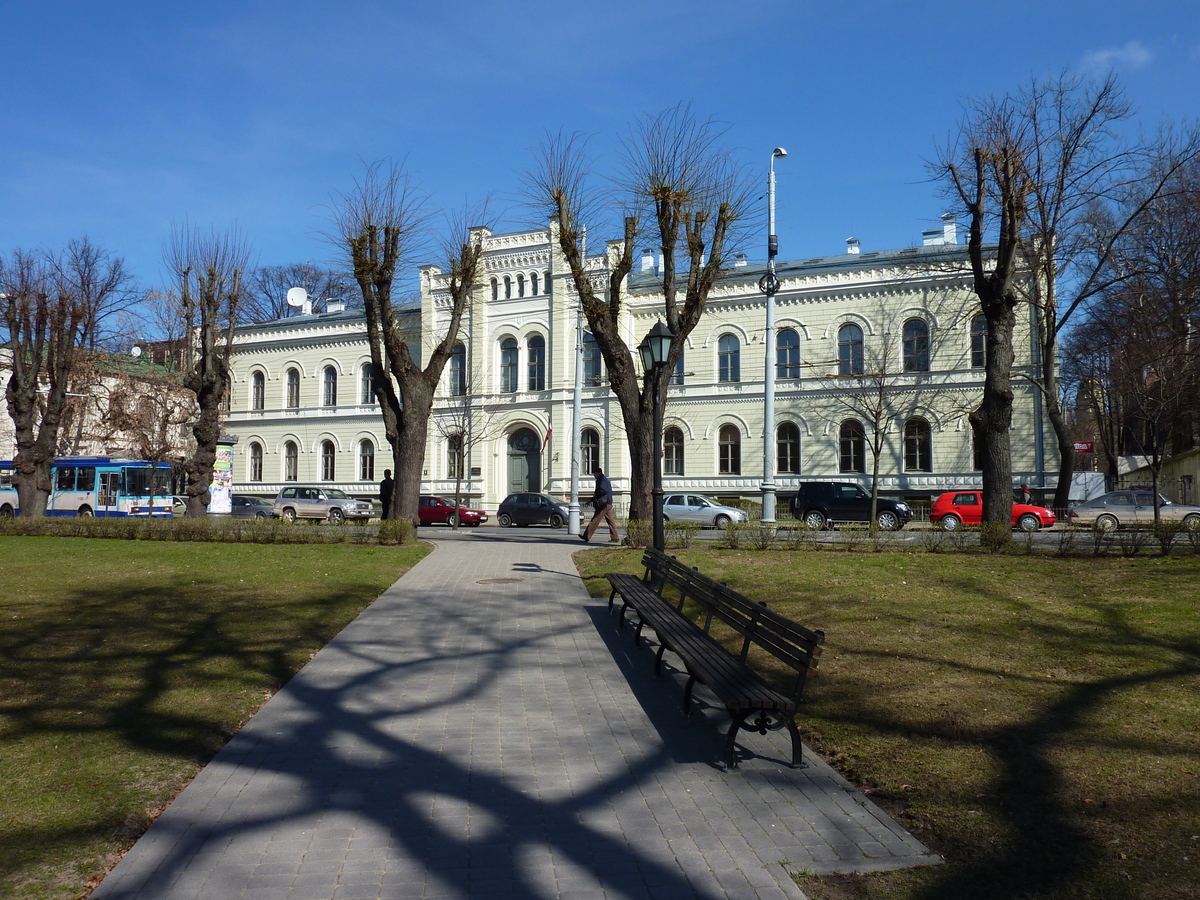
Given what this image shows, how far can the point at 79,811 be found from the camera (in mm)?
4461

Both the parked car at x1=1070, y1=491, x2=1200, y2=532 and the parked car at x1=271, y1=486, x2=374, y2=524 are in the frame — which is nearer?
the parked car at x1=1070, y1=491, x2=1200, y2=532

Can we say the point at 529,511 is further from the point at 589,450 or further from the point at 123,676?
the point at 123,676

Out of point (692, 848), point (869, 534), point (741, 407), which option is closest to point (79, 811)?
point (692, 848)

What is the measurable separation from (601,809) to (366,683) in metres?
3.37

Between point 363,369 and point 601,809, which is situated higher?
point 363,369

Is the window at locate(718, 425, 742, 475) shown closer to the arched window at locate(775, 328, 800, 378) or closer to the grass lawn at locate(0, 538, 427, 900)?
the arched window at locate(775, 328, 800, 378)

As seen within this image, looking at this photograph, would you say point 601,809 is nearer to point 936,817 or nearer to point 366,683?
point 936,817

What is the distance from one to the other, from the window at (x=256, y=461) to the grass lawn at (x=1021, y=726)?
139ft

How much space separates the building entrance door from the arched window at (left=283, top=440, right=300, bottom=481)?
12.8m

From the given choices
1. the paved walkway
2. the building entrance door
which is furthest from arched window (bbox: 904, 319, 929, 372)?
the paved walkway

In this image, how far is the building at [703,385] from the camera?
3494 centimetres

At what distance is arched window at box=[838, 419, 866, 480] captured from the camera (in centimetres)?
3622

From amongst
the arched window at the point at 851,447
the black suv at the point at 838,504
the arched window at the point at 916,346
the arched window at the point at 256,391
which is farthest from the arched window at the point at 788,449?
the arched window at the point at 256,391

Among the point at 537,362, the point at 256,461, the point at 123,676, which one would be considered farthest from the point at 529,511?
the point at 123,676
